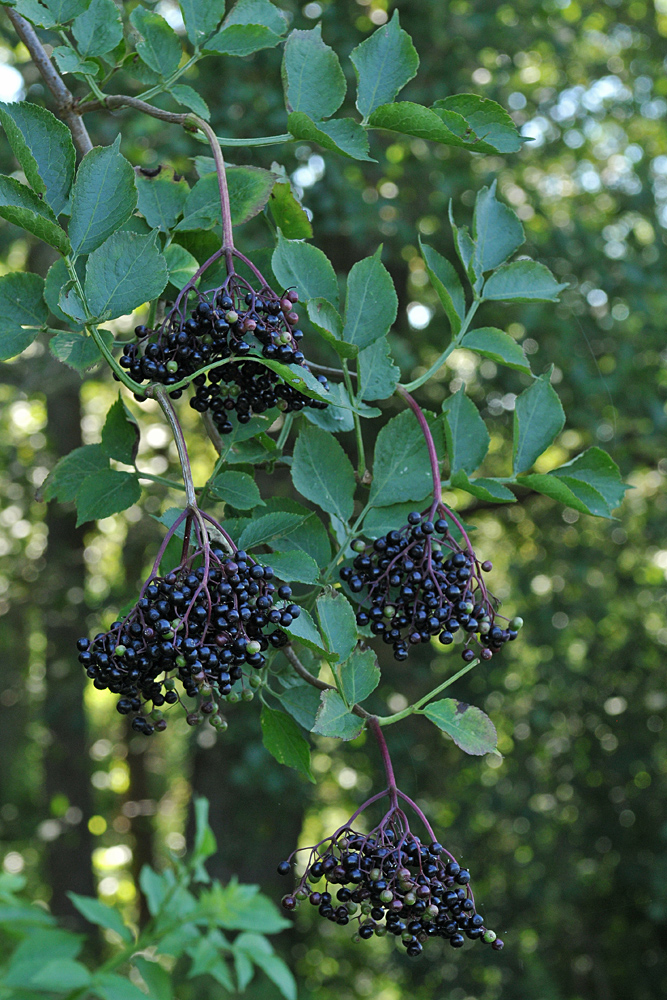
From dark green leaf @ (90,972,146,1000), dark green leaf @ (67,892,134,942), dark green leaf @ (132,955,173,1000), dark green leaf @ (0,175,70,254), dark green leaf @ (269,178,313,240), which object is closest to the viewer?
dark green leaf @ (0,175,70,254)

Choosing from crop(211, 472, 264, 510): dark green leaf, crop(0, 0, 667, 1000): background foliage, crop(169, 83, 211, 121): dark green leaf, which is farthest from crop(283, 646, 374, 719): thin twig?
crop(0, 0, 667, 1000): background foliage

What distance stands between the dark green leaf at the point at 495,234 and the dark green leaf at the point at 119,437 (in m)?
0.44

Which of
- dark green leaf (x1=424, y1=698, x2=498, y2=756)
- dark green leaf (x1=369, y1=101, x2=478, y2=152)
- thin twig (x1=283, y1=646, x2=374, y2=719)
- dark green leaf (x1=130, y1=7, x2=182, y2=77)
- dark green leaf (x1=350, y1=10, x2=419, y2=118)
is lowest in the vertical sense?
dark green leaf (x1=424, y1=698, x2=498, y2=756)

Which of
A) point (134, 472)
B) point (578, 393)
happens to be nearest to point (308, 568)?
point (134, 472)

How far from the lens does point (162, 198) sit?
36.5 inches

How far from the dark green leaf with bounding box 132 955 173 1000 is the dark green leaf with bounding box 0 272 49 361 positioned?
3.80ft

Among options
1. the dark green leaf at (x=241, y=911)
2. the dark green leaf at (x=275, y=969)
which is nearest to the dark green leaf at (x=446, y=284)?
the dark green leaf at (x=241, y=911)

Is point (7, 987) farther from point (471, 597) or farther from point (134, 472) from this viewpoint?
point (471, 597)

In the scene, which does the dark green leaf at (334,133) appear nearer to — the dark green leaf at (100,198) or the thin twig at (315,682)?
the dark green leaf at (100,198)

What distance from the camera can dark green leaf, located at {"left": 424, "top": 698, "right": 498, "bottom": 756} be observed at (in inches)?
30.4

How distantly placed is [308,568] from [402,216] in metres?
3.70

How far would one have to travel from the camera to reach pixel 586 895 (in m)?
5.15

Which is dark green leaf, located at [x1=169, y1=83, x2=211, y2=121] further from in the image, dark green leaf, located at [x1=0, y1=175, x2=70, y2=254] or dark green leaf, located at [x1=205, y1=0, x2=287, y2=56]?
dark green leaf, located at [x1=0, y1=175, x2=70, y2=254]

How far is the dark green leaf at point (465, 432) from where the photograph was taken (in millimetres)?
943
